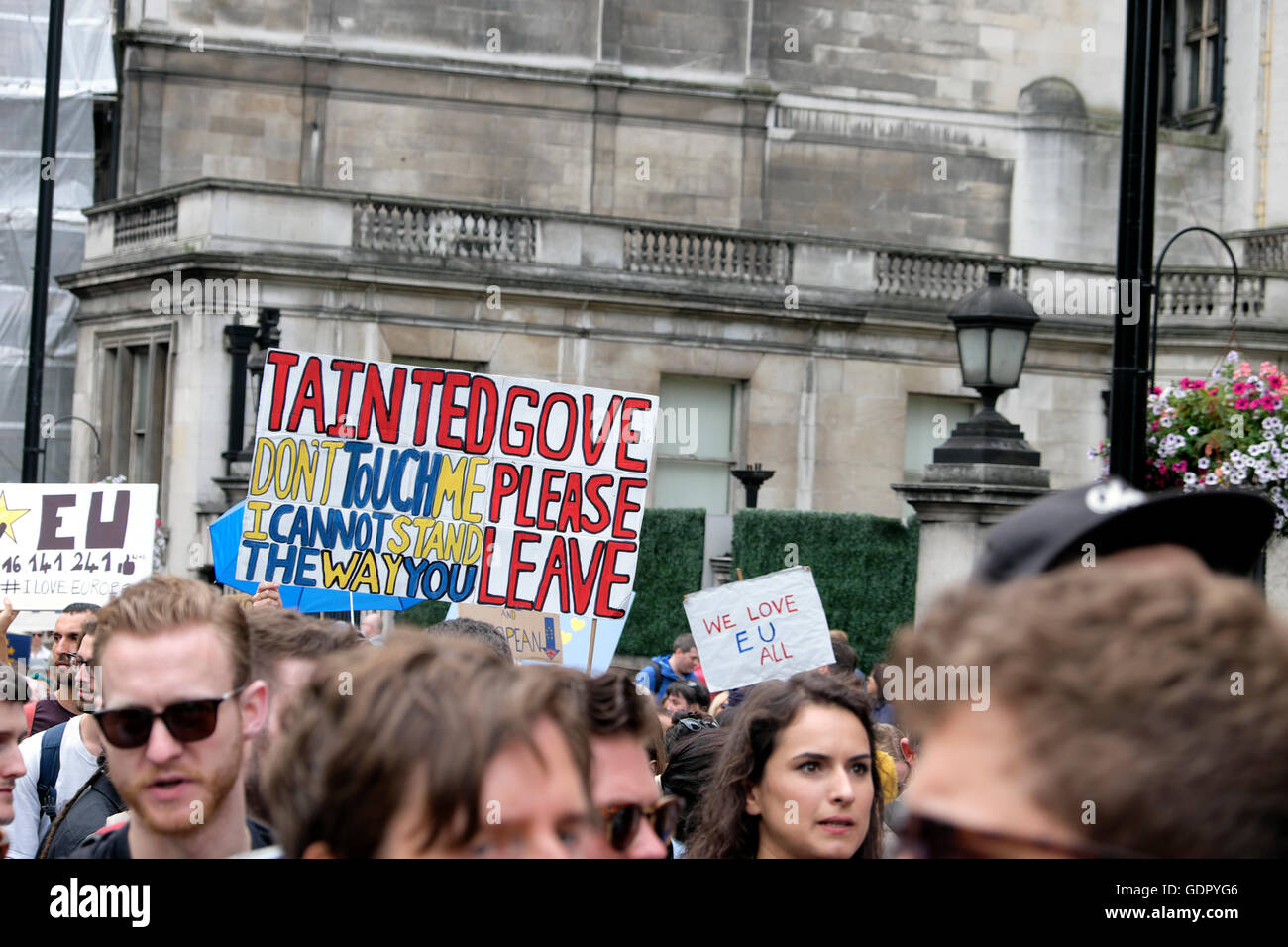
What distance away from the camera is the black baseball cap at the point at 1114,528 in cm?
187

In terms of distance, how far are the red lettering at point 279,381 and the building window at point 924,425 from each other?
55.1ft

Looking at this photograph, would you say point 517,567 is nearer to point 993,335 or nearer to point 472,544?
point 472,544

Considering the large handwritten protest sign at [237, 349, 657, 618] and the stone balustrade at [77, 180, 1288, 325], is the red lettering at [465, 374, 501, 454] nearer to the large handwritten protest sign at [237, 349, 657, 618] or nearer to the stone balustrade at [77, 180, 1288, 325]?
the large handwritten protest sign at [237, 349, 657, 618]

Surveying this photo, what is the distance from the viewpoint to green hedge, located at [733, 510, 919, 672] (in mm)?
20531

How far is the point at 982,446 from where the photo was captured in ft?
39.9

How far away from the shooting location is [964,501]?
478 inches

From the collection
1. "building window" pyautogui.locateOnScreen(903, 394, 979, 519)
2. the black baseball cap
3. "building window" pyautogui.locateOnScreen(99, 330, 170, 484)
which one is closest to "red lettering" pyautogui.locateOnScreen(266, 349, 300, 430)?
the black baseball cap

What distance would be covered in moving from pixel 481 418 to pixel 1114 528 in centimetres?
719

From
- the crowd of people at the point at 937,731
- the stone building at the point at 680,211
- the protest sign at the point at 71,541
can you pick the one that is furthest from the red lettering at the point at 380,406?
the stone building at the point at 680,211

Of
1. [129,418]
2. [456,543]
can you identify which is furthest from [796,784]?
[129,418]

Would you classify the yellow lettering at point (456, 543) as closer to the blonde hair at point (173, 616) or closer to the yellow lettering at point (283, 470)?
the yellow lettering at point (283, 470)

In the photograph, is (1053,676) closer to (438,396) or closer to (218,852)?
(218,852)

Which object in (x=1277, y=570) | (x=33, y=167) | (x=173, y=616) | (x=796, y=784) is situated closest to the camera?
(x=173, y=616)
